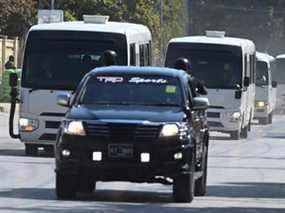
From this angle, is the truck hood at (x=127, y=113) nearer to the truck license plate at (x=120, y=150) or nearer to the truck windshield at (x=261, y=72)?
the truck license plate at (x=120, y=150)

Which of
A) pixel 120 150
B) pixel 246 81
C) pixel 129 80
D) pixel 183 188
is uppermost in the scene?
pixel 129 80

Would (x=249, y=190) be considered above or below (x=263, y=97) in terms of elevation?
above

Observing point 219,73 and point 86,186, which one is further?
point 219,73

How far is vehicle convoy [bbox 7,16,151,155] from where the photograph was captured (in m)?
24.0

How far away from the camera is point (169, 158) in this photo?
599 inches

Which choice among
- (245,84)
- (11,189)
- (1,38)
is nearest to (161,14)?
(1,38)

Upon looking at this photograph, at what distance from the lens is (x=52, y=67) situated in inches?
950

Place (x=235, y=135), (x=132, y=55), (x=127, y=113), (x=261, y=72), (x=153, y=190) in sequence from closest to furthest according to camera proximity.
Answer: (x=127, y=113), (x=153, y=190), (x=132, y=55), (x=235, y=135), (x=261, y=72)

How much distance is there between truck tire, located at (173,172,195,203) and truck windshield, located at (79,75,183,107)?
118cm

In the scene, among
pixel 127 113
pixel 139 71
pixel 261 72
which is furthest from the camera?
pixel 261 72

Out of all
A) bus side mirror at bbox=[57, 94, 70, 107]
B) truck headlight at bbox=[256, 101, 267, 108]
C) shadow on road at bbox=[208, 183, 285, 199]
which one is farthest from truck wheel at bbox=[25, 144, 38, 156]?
truck headlight at bbox=[256, 101, 267, 108]

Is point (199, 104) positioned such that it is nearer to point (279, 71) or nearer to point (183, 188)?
point (183, 188)

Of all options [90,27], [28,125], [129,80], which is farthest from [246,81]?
[129,80]

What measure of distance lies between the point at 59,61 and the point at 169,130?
9139 millimetres
